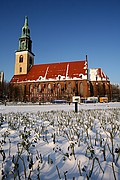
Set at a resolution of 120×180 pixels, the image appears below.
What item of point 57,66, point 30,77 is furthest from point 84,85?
point 30,77

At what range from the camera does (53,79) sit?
183 ft

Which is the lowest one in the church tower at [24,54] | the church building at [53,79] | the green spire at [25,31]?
the church building at [53,79]

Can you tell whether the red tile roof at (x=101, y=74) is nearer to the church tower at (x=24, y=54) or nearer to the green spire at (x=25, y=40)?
the church tower at (x=24, y=54)

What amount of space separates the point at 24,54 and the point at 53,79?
51.3ft

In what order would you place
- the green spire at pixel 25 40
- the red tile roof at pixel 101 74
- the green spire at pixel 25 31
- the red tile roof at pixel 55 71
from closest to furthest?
the red tile roof at pixel 101 74 < the red tile roof at pixel 55 71 < the green spire at pixel 25 40 < the green spire at pixel 25 31

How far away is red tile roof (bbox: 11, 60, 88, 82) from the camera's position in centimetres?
5494

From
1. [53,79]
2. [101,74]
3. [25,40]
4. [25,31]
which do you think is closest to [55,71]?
[53,79]

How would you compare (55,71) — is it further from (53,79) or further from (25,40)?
(25,40)

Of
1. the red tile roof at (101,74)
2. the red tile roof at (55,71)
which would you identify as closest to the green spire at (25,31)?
the red tile roof at (55,71)

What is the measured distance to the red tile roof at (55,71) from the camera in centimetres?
5494

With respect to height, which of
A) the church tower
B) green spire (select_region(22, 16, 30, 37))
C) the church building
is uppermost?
green spire (select_region(22, 16, 30, 37))

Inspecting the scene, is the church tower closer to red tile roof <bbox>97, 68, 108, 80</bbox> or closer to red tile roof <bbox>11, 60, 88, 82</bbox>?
red tile roof <bbox>11, 60, 88, 82</bbox>

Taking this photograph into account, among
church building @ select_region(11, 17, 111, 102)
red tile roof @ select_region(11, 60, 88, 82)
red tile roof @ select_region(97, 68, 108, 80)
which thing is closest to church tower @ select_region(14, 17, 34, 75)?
church building @ select_region(11, 17, 111, 102)

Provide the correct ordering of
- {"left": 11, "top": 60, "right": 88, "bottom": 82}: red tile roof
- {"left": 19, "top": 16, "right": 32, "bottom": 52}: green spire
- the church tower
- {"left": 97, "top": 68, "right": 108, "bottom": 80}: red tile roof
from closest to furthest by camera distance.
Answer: {"left": 97, "top": 68, "right": 108, "bottom": 80}: red tile roof, {"left": 11, "top": 60, "right": 88, "bottom": 82}: red tile roof, {"left": 19, "top": 16, "right": 32, "bottom": 52}: green spire, the church tower
